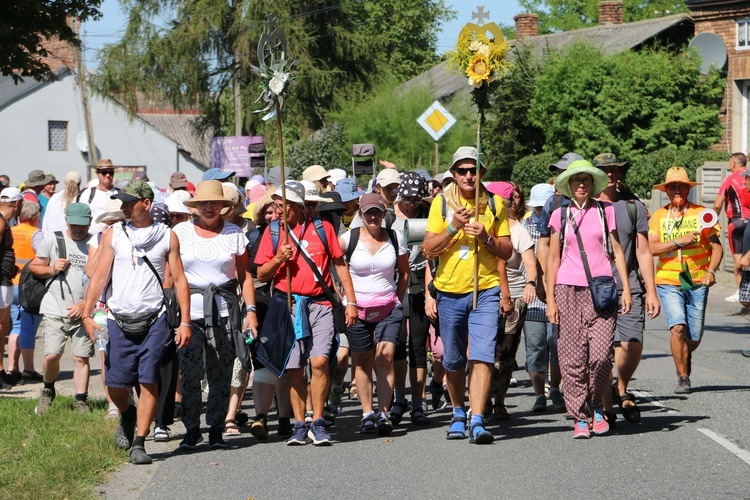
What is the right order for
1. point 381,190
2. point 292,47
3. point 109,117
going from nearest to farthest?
1. point 381,190
2. point 292,47
3. point 109,117

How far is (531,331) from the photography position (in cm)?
1070

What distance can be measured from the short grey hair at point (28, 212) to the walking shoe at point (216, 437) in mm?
5081

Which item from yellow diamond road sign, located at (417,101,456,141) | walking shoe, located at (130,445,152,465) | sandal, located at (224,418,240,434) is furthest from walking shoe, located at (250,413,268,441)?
yellow diamond road sign, located at (417,101,456,141)

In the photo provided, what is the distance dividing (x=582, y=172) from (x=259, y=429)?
2978 mm

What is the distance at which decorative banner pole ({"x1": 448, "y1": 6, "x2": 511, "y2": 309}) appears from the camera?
371 inches

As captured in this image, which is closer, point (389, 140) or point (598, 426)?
point (598, 426)

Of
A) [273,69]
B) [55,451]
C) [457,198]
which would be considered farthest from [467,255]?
[55,451]

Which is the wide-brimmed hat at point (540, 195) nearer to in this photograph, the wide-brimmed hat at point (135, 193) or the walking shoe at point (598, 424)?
the walking shoe at point (598, 424)

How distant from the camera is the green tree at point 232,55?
4269 cm

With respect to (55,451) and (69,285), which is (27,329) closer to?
(69,285)

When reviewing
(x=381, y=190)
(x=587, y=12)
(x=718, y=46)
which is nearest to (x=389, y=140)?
(x=718, y=46)

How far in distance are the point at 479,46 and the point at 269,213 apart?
206 centimetres

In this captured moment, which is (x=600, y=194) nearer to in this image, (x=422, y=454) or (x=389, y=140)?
(x=422, y=454)

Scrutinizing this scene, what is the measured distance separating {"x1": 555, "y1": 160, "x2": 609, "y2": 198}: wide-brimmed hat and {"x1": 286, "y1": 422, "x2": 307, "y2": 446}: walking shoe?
2.52 m
